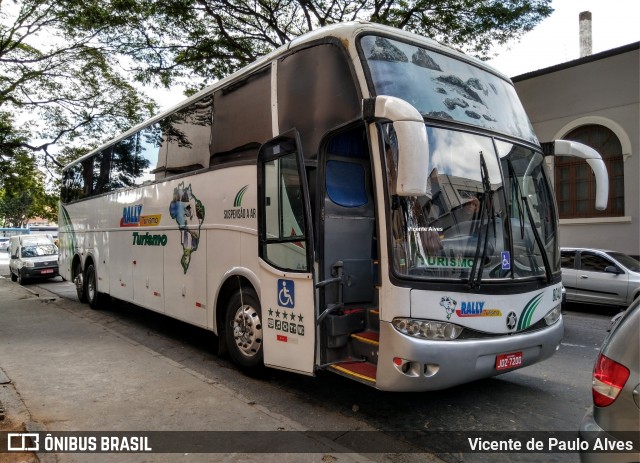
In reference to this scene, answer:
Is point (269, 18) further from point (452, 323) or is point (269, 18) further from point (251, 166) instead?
point (452, 323)

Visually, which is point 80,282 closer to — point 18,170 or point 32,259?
point 32,259

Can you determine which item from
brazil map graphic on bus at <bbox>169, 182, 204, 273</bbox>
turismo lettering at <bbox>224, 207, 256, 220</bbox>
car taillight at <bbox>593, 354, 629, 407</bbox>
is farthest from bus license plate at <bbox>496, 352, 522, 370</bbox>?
brazil map graphic on bus at <bbox>169, 182, 204, 273</bbox>

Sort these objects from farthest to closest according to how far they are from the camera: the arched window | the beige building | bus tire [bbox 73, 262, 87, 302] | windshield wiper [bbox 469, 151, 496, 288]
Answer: the arched window, the beige building, bus tire [bbox 73, 262, 87, 302], windshield wiper [bbox 469, 151, 496, 288]

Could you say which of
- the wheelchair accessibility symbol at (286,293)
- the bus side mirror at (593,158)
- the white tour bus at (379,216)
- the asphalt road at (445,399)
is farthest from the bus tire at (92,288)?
the bus side mirror at (593,158)

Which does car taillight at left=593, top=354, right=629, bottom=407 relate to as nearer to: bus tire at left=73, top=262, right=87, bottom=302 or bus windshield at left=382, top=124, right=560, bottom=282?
bus windshield at left=382, top=124, right=560, bottom=282

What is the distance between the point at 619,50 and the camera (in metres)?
14.8

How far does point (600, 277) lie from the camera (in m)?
10.7

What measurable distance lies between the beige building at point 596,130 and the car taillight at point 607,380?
14.4 meters

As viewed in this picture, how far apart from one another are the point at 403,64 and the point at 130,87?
1797 centimetres

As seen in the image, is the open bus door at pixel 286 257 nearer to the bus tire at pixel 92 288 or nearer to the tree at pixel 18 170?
the bus tire at pixel 92 288

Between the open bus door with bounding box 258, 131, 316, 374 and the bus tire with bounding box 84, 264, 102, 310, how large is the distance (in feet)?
23.9

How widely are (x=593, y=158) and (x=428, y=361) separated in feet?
10.4

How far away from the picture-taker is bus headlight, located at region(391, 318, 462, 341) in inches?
154

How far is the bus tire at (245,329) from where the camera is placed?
554 cm
